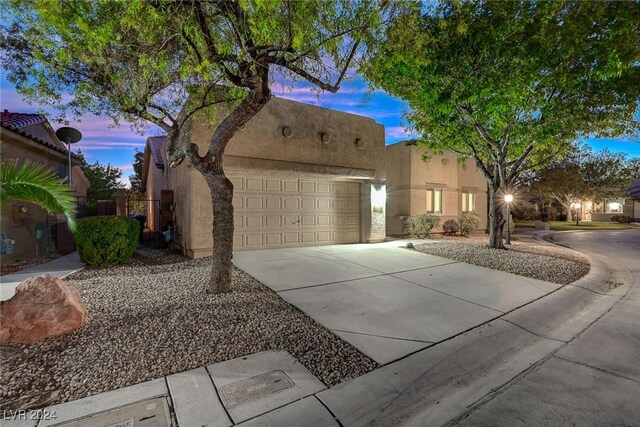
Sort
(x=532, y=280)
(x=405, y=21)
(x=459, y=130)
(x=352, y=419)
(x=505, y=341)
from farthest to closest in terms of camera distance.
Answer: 1. (x=459, y=130)
2. (x=532, y=280)
3. (x=405, y=21)
4. (x=505, y=341)
5. (x=352, y=419)

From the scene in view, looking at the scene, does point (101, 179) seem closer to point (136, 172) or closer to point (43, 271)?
point (136, 172)

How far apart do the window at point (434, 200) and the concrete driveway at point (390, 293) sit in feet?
24.8

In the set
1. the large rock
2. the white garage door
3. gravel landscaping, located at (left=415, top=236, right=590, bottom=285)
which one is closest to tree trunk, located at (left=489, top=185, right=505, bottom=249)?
gravel landscaping, located at (left=415, top=236, right=590, bottom=285)

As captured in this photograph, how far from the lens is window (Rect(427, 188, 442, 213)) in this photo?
15625mm

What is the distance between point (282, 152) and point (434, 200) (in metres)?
9.96

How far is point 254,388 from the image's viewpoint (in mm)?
2621

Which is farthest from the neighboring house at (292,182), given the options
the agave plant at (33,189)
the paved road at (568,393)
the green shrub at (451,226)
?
the paved road at (568,393)

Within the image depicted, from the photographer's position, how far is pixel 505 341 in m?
3.74

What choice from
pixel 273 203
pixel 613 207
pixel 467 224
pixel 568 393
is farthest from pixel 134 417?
pixel 613 207

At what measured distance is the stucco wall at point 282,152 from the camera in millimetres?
8430

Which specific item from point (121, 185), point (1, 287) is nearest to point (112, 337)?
point (1, 287)

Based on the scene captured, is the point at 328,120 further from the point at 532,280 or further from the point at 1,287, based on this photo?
the point at 1,287

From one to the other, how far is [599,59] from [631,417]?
7972 mm

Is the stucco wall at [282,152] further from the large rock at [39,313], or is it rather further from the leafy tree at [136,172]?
the leafy tree at [136,172]
